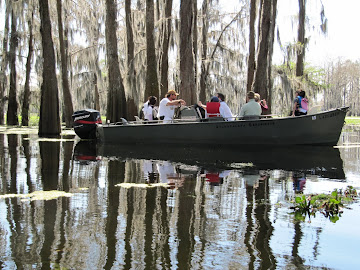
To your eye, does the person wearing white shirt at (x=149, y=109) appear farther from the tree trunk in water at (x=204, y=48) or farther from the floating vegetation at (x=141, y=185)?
the tree trunk in water at (x=204, y=48)

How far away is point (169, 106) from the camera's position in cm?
1406

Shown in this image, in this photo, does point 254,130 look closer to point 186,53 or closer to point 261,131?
point 261,131

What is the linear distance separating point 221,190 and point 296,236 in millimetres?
2237

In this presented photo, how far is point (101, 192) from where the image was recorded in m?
6.28

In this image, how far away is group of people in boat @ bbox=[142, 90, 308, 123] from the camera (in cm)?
1305

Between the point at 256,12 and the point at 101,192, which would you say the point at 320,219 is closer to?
the point at 101,192

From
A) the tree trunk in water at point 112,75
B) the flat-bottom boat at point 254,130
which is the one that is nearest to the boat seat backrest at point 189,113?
the flat-bottom boat at point 254,130

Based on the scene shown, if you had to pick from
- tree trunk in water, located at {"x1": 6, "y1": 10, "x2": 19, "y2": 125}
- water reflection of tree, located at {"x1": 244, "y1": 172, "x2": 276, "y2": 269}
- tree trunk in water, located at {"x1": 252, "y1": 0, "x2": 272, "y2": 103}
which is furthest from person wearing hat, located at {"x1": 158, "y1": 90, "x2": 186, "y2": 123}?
tree trunk in water, located at {"x1": 6, "y1": 10, "x2": 19, "y2": 125}

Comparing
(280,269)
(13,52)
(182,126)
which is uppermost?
(13,52)

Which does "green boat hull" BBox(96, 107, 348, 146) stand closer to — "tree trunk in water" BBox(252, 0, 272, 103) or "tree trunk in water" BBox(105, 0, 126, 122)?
"tree trunk in water" BBox(252, 0, 272, 103)

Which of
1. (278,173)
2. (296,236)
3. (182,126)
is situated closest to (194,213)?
(296,236)

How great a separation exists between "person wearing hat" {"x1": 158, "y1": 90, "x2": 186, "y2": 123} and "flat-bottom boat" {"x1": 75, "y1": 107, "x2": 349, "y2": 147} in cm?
31

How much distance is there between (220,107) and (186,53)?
4.15 m

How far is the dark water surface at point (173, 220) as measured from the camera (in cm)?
363
